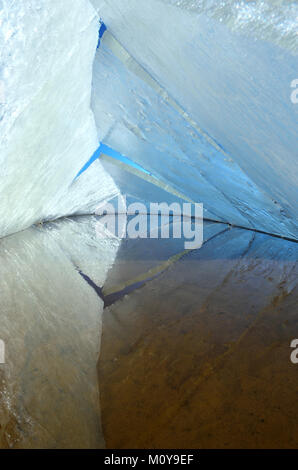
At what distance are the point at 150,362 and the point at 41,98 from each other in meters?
2.29

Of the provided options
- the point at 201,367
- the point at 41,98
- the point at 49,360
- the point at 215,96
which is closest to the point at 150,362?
the point at 201,367

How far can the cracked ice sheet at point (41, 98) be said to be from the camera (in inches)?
75.9

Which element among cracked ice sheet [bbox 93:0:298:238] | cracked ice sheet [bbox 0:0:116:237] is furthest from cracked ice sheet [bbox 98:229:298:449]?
cracked ice sheet [bbox 0:0:116:237]

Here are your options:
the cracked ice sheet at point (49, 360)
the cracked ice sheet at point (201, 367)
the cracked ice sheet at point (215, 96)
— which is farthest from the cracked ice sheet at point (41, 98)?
the cracked ice sheet at point (201, 367)

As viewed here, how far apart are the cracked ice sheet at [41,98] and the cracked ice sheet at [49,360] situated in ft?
3.77

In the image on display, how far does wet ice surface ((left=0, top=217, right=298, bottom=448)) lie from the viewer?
2.55 feet

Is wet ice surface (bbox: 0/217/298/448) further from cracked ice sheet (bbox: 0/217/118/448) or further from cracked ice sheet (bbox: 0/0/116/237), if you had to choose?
cracked ice sheet (bbox: 0/0/116/237)

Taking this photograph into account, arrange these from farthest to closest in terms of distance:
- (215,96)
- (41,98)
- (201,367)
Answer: (41,98), (215,96), (201,367)

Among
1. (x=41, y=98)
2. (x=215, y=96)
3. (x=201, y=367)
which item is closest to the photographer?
(x=201, y=367)

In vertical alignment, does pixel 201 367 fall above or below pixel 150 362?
above

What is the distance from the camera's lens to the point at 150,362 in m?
1.10

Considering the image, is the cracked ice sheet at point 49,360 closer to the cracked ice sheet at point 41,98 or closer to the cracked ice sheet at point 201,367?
the cracked ice sheet at point 201,367

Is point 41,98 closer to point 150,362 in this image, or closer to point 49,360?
point 49,360
